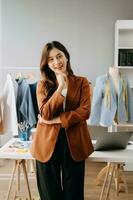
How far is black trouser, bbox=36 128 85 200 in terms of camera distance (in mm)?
2230

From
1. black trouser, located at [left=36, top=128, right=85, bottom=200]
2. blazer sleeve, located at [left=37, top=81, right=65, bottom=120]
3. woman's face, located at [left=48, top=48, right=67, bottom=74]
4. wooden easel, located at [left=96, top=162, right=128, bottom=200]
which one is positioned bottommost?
wooden easel, located at [left=96, top=162, right=128, bottom=200]

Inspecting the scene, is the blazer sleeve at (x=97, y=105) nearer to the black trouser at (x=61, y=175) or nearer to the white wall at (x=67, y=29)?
the white wall at (x=67, y=29)

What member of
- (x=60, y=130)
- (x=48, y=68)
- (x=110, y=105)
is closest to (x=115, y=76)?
(x=110, y=105)

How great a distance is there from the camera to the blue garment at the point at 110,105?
3.86m

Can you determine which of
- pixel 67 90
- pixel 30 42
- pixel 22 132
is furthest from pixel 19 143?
pixel 30 42

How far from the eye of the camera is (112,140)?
2.64 metres

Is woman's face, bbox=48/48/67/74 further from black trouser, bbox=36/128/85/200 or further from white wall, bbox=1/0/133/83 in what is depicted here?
white wall, bbox=1/0/133/83

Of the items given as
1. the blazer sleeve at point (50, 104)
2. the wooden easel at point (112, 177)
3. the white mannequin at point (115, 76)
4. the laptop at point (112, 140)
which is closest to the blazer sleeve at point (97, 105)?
the white mannequin at point (115, 76)

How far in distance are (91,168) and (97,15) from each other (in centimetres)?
230

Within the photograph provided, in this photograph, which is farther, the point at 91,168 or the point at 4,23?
the point at 4,23

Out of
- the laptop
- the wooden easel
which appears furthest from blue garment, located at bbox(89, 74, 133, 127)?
the laptop

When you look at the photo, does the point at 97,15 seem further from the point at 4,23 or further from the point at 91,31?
the point at 4,23

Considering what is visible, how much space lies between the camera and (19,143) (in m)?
3.06

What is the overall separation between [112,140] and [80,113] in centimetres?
56
